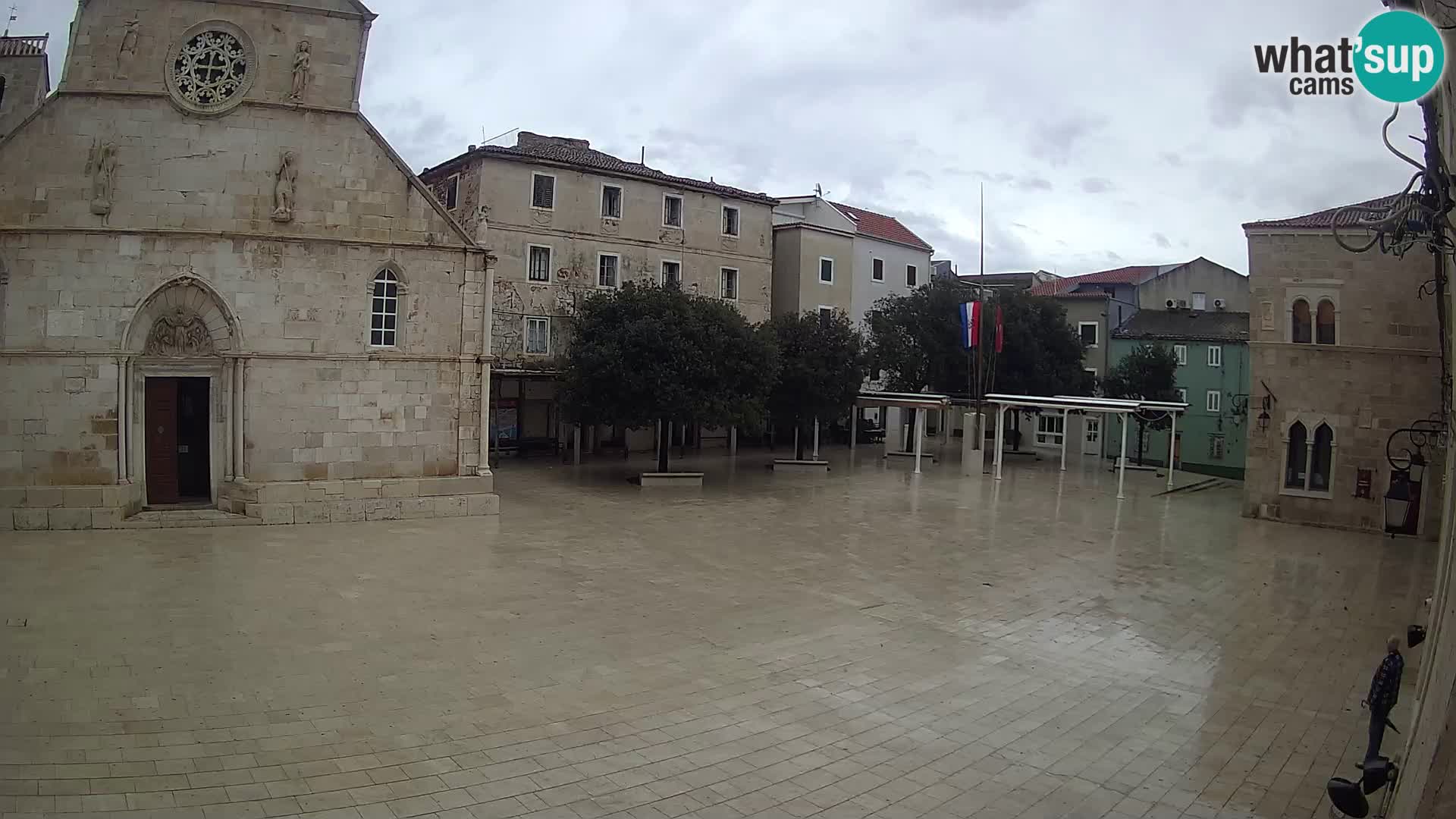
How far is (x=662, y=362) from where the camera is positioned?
25.1 m

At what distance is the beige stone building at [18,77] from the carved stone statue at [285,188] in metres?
14.5

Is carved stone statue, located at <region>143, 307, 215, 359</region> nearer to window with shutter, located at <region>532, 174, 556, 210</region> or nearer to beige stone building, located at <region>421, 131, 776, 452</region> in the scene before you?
beige stone building, located at <region>421, 131, 776, 452</region>

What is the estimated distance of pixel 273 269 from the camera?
734 inches

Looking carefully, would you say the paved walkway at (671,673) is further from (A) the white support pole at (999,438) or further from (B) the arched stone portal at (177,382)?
(A) the white support pole at (999,438)

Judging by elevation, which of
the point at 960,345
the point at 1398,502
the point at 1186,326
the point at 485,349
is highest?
the point at 1186,326

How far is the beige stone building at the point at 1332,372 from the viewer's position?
21.6 metres

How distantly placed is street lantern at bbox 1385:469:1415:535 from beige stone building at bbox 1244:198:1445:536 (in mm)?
296

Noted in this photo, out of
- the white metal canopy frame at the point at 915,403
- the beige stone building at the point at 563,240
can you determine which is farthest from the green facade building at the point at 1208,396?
the beige stone building at the point at 563,240

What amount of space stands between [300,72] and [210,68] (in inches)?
69.4

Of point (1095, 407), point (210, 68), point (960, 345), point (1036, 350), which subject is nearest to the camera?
point (210, 68)

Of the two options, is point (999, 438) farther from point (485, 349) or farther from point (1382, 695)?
point (1382, 695)

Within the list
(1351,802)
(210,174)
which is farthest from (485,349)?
(1351,802)

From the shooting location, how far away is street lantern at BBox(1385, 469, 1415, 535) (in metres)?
20.7

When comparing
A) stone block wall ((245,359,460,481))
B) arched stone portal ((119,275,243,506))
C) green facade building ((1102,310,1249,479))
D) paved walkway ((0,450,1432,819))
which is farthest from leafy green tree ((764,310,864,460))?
green facade building ((1102,310,1249,479))
